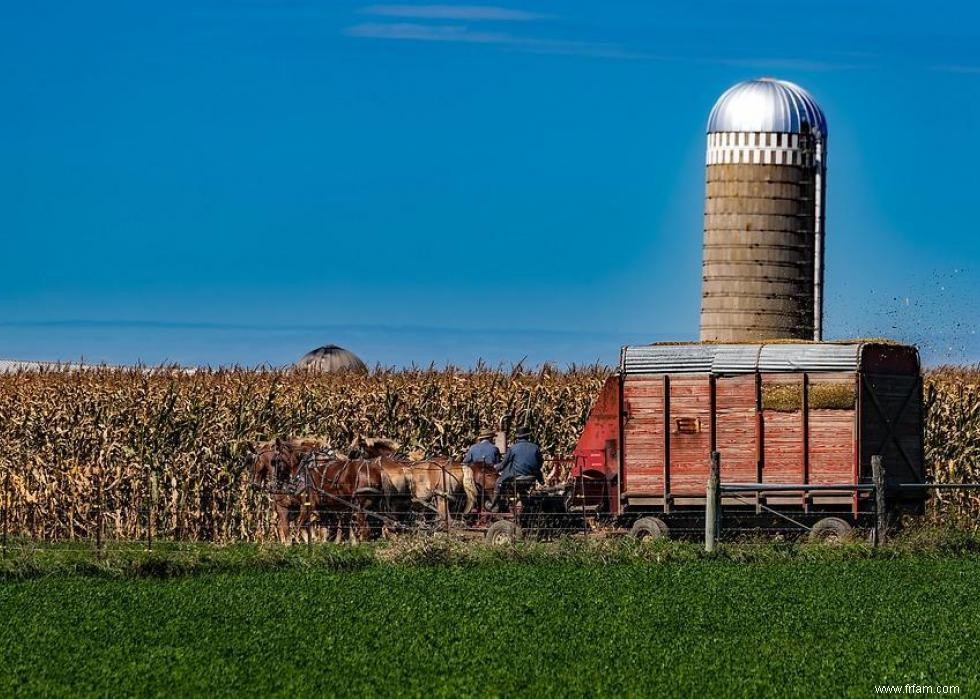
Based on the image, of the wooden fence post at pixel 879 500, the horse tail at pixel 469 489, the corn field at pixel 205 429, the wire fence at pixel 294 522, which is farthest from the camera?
the corn field at pixel 205 429

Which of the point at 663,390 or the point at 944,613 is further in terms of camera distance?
the point at 663,390

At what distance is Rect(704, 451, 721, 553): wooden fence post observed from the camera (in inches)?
975

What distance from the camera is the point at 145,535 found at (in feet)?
107

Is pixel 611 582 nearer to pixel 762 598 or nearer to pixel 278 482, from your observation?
pixel 762 598

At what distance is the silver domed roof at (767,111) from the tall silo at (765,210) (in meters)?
0.02

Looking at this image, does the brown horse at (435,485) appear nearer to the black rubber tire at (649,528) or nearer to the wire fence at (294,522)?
the wire fence at (294,522)

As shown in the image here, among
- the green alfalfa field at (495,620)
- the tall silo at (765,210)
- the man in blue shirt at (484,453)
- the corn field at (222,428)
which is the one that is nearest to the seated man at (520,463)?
the man in blue shirt at (484,453)

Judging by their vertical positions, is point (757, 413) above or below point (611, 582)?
above

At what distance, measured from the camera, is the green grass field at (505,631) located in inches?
571

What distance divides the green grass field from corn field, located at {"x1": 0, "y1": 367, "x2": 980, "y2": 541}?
10.4m

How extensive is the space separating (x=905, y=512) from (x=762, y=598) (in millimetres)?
8086

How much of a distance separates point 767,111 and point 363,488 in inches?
523

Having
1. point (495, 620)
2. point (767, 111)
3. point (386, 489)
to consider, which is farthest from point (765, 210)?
point (495, 620)

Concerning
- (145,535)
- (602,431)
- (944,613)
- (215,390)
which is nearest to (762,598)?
(944,613)
